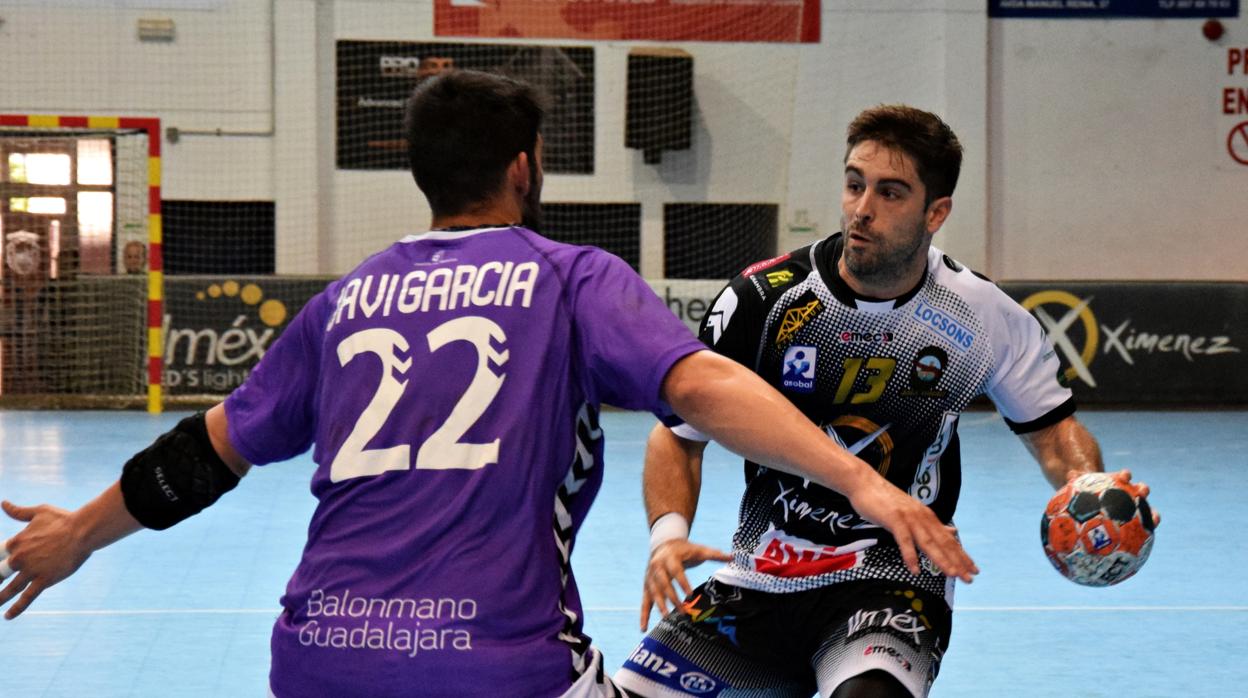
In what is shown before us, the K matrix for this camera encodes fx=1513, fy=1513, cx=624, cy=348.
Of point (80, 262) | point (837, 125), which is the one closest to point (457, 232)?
point (80, 262)

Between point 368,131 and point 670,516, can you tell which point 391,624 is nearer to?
point 670,516

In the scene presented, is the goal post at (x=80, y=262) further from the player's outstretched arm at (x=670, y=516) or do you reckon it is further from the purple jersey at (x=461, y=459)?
the purple jersey at (x=461, y=459)

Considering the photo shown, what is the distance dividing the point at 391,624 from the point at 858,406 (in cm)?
171

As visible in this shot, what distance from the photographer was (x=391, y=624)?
228 centimetres

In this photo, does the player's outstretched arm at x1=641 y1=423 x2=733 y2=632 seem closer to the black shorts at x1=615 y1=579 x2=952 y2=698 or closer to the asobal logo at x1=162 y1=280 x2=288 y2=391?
the black shorts at x1=615 y1=579 x2=952 y2=698

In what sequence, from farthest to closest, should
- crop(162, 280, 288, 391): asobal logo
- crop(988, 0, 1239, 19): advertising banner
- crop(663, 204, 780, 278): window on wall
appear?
crop(663, 204, 780, 278): window on wall → crop(988, 0, 1239, 19): advertising banner → crop(162, 280, 288, 391): asobal logo

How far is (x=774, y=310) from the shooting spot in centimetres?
375

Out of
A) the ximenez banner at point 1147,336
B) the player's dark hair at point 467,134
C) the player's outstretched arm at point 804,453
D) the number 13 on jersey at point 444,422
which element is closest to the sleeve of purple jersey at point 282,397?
the number 13 on jersey at point 444,422

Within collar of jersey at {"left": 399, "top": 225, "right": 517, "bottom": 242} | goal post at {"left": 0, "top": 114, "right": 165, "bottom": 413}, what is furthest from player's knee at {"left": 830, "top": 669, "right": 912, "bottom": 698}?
goal post at {"left": 0, "top": 114, "right": 165, "bottom": 413}

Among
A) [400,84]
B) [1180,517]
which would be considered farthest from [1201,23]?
[1180,517]

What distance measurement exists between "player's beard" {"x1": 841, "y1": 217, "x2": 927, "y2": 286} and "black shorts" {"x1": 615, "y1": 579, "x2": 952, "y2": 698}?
0.75 meters

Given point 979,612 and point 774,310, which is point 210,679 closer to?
point 774,310

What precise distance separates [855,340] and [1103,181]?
16.0m

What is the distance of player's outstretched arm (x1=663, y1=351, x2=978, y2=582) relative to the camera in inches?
84.4
